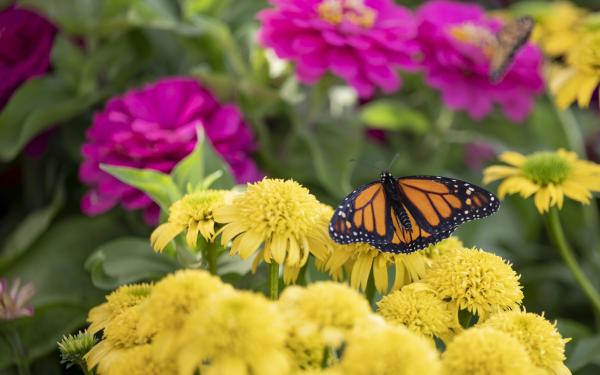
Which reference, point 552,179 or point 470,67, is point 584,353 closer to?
point 552,179

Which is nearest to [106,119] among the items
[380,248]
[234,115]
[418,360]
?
[234,115]

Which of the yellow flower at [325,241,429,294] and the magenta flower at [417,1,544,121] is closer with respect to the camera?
the yellow flower at [325,241,429,294]

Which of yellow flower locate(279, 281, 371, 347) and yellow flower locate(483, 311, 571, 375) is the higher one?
yellow flower locate(279, 281, 371, 347)

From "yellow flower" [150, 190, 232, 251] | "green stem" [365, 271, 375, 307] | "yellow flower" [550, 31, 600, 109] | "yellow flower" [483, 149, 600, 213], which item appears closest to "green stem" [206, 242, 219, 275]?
"yellow flower" [150, 190, 232, 251]

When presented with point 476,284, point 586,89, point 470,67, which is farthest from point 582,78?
point 476,284

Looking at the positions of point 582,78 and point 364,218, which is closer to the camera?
point 364,218

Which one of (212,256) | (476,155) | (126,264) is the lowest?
(476,155)

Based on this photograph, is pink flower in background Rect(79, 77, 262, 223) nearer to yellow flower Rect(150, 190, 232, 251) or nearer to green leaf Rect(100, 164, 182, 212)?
green leaf Rect(100, 164, 182, 212)

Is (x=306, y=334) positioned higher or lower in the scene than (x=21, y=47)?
higher
